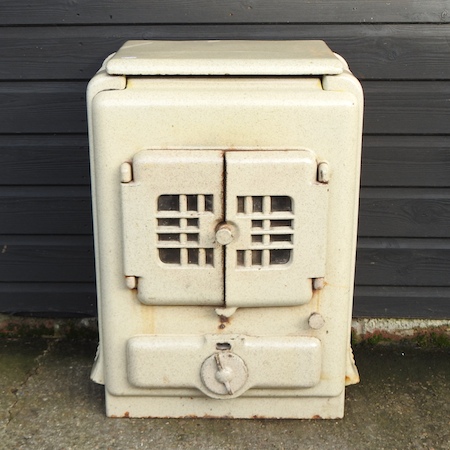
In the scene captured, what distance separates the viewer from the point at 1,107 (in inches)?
114

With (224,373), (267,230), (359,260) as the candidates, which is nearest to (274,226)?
(267,230)

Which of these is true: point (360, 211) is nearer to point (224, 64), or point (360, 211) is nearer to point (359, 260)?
point (359, 260)

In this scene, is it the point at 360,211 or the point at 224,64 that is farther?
the point at 360,211

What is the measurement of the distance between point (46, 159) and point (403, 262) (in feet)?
5.02

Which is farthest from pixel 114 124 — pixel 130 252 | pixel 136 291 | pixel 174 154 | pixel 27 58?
pixel 27 58

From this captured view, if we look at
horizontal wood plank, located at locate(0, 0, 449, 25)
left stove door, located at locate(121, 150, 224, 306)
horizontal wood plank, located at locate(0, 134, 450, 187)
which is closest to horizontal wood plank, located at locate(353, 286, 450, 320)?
horizontal wood plank, located at locate(0, 134, 450, 187)

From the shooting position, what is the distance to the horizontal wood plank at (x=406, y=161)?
114 inches

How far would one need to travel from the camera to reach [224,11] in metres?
2.78

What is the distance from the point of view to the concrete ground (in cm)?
246

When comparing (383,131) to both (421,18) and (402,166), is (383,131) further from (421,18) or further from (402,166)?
(421,18)

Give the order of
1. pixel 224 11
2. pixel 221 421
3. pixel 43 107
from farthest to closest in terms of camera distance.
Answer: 1. pixel 43 107
2. pixel 224 11
3. pixel 221 421

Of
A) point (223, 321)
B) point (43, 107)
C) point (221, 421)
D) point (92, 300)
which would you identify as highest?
point (43, 107)

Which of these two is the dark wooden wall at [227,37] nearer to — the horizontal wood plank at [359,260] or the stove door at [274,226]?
the horizontal wood plank at [359,260]

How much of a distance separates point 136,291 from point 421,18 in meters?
1.49
